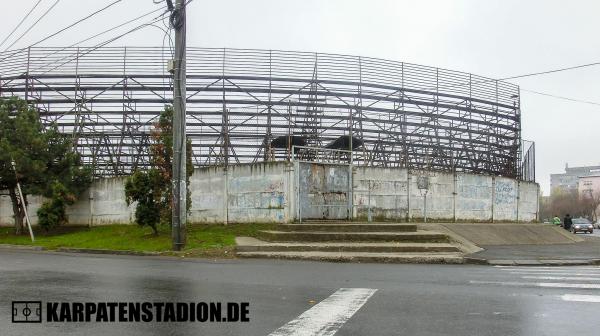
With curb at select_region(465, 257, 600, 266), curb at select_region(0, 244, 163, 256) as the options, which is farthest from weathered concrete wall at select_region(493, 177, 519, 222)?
curb at select_region(0, 244, 163, 256)

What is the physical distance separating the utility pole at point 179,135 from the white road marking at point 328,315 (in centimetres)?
930

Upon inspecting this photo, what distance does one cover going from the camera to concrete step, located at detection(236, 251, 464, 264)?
14070mm

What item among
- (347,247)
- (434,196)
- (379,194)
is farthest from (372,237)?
(434,196)

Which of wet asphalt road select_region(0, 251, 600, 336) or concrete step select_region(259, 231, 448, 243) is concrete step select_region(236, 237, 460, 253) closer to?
concrete step select_region(259, 231, 448, 243)

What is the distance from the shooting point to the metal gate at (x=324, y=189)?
19672 mm

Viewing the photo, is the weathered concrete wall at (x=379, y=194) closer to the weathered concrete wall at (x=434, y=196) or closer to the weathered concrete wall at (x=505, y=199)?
the weathered concrete wall at (x=434, y=196)

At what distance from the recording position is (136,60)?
29219 millimetres

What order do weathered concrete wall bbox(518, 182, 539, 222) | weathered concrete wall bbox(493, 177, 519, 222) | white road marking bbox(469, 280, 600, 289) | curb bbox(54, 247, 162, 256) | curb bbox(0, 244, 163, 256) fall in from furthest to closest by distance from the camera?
1. weathered concrete wall bbox(518, 182, 539, 222)
2. weathered concrete wall bbox(493, 177, 519, 222)
3. curb bbox(0, 244, 163, 256)
4. curb bbox(54, 247, 162, 256)
5. white road marking bbox(469, 280, 600, 289)

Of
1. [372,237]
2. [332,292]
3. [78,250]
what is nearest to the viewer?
[332,292]

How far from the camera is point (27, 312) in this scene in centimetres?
670

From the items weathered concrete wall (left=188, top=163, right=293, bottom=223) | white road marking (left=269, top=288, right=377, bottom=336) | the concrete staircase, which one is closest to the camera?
white road marking (left=269, top=288, right=377, bottom=336)

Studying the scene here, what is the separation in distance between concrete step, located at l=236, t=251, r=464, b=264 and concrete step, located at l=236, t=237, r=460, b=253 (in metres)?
0.40

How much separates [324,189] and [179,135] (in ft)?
20.0

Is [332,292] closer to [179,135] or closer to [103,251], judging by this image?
[179,135]
